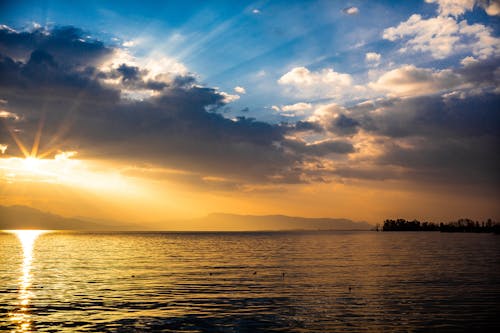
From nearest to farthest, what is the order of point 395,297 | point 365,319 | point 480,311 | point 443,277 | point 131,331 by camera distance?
point 131,331 < point 365,319 < point 480,311 < point 395,297 < point 443,277

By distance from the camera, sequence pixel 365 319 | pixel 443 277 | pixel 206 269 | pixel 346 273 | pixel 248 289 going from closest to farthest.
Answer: pixel 365 319 < pixel 248 289 < pixel 443 277 < pixel 346 273 < pixel 206 269

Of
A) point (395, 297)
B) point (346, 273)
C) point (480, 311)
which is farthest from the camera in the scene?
point (346, 273)

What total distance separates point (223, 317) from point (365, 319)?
40.1 feet

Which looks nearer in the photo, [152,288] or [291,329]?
[291,329]

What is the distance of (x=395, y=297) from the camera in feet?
151

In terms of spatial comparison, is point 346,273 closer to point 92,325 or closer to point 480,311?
point 480,311

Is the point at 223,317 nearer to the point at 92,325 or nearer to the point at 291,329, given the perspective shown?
the point at 291,329

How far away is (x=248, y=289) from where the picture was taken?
172 feet

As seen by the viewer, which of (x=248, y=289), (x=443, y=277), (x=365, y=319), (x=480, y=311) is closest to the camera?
(x=365, y=319)

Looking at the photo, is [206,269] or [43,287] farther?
[206,269]

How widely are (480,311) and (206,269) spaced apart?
47786 mm

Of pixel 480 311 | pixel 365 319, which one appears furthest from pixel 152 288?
pixel 480 311

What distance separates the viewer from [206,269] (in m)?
76.3

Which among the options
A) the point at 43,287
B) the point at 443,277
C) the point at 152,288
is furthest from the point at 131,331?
the point at 443,277
